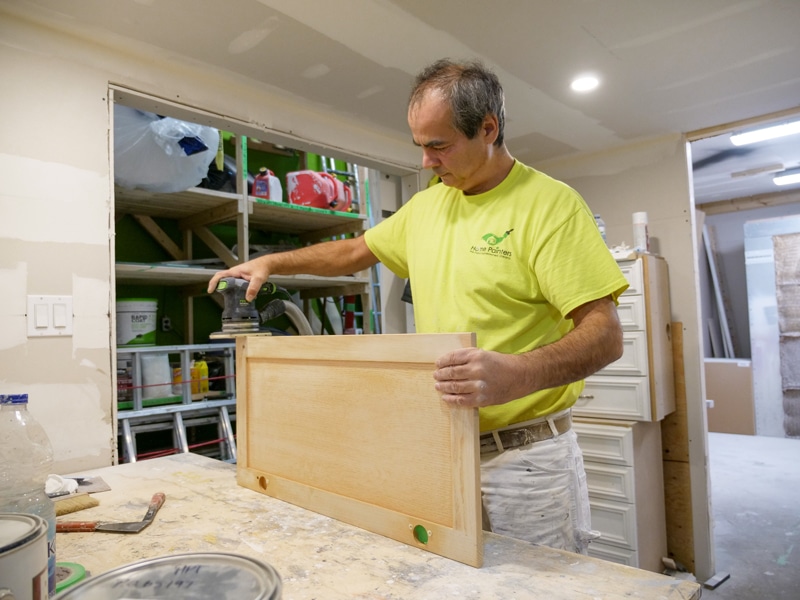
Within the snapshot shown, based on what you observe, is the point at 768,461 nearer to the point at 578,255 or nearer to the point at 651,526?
the point at 651,526

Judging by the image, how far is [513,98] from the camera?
94.0 inches

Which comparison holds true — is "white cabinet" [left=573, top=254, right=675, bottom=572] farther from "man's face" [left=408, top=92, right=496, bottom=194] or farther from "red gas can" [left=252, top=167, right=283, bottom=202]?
"red gas can" [left=252, top=167, right=283, bottom=202]

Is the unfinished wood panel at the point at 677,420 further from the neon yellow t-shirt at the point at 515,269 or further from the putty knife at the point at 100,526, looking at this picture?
the putty knife at the point at 100,526

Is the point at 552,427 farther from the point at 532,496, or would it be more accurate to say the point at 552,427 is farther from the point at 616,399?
the point at 616,399

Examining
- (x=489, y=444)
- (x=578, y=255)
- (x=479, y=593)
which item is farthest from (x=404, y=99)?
(x=479, y=593)

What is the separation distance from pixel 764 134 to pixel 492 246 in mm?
3557

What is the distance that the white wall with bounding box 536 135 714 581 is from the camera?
2.79 meters

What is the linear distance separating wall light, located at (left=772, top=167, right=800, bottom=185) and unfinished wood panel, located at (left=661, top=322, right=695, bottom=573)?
3426 millimetres

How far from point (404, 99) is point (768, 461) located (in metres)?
4.71

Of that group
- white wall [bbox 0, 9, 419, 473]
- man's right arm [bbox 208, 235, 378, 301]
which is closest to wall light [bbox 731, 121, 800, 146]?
man's right arm [bbox 208, 235, 378, 301]

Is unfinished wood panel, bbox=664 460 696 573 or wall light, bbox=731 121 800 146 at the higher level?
wall light, bbox=731 121 800 146

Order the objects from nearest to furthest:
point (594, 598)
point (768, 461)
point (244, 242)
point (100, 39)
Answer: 1. point (594, 598)
2. point (100, 39)
3. point (244, 242)
4. point (768, 461)

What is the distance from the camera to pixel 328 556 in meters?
0.92

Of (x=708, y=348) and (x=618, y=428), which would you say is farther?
(x=708, y=348)
